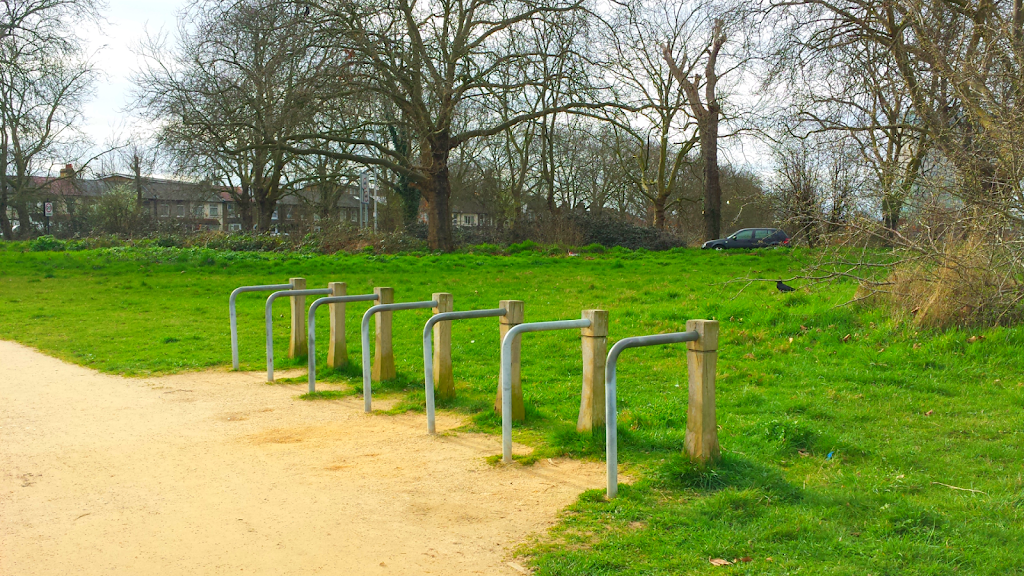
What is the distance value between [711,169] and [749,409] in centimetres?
2244

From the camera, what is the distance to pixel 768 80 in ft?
44.1

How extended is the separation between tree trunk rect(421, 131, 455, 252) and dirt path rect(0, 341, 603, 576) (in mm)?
16046

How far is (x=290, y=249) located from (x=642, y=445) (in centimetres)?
2019

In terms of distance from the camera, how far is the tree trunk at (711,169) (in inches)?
984

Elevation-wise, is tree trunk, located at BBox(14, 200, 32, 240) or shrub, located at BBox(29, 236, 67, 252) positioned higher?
tree trunk, located at BBox(14, 200, 32, 240)

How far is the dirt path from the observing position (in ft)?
11.0

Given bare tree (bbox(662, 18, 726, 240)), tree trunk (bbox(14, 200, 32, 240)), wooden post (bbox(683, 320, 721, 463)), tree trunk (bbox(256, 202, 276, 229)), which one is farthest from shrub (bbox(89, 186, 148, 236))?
wooden post (bbox(683, 320, 721, 463))

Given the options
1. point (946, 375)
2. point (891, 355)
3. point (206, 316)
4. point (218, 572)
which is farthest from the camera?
point (206, 316)

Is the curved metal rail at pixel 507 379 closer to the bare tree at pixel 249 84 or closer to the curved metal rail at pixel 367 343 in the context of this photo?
the curved metal rail at pixel 367 343

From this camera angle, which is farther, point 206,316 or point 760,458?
point 206,316

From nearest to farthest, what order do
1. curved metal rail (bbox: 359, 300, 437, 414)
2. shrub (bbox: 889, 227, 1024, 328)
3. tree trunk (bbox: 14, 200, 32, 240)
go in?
1. curved metal rail (bbox: 359, 300, 437, 414)
2. shrub (bbox: 889, 227, 1024, 328)
3. tree trunk (bbox: 14, 200, 32, 240)

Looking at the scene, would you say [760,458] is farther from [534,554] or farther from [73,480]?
[73,480]

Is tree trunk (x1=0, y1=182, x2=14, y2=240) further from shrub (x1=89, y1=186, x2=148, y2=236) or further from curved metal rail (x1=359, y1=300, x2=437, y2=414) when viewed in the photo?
curved metal rail (x1=359, y1=300, x2=437, y2=414)

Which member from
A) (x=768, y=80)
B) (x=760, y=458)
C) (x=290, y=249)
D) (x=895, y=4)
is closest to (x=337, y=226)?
(x=290, y=249)
